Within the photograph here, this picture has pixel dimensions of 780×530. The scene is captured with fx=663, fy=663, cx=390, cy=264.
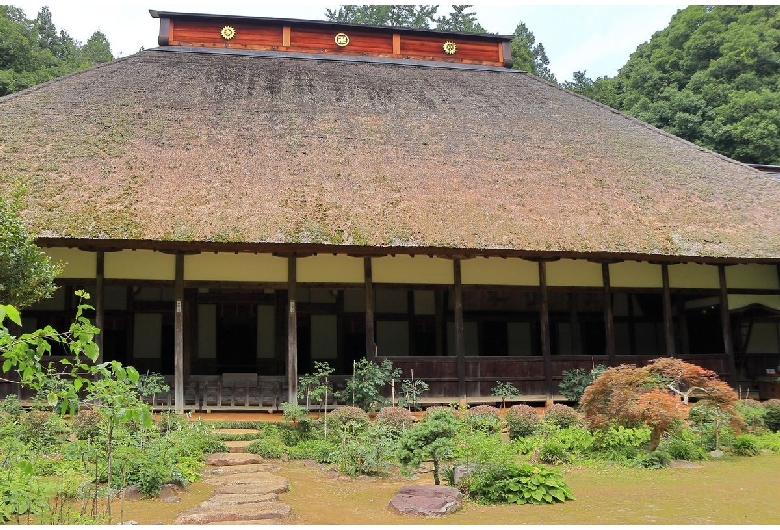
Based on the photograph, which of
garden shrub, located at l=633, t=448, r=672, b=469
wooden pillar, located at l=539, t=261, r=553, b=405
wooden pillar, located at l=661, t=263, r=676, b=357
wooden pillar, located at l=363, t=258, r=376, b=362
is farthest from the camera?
wooden pillar, located at l=661, t=263, r=676, b=357

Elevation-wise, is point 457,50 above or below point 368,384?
above

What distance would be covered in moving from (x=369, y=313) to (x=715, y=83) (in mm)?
29935

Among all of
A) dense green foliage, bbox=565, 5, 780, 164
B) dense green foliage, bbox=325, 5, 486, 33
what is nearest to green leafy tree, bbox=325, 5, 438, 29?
dense green foliage, bbox=325, 5, 486, 33

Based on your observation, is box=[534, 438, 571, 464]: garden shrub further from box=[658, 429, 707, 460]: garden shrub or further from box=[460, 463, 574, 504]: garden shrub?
box=[460, 463, 574, 504]: garden shrub

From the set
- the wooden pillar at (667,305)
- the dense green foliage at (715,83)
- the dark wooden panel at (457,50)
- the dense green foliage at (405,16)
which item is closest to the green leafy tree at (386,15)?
the dense green foliage at (405,16)

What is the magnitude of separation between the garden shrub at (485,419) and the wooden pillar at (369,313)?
8.51 ft

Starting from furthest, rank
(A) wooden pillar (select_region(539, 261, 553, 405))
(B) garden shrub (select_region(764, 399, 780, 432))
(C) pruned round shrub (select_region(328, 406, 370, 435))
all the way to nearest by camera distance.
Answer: (A) wooden pillar (select_region(539, 261, 553, 405)), (B) garden shrub (select_region(764, 399, 780, 432)), (C) pruned round shrub (select_region(328, 406, 370, 435))

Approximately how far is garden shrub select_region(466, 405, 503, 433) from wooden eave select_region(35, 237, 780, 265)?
3.07 metres

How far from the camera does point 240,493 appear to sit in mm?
7504

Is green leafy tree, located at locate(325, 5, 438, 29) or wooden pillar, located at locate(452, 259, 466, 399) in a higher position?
green leafy tree, located at locate(325, 5, 438, 29)

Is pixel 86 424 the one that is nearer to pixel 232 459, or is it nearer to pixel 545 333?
pixel 232 459

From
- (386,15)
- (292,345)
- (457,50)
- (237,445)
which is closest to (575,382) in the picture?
(292,345)

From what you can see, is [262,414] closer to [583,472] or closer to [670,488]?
[583,472]

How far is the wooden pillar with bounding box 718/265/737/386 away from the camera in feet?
51.1
